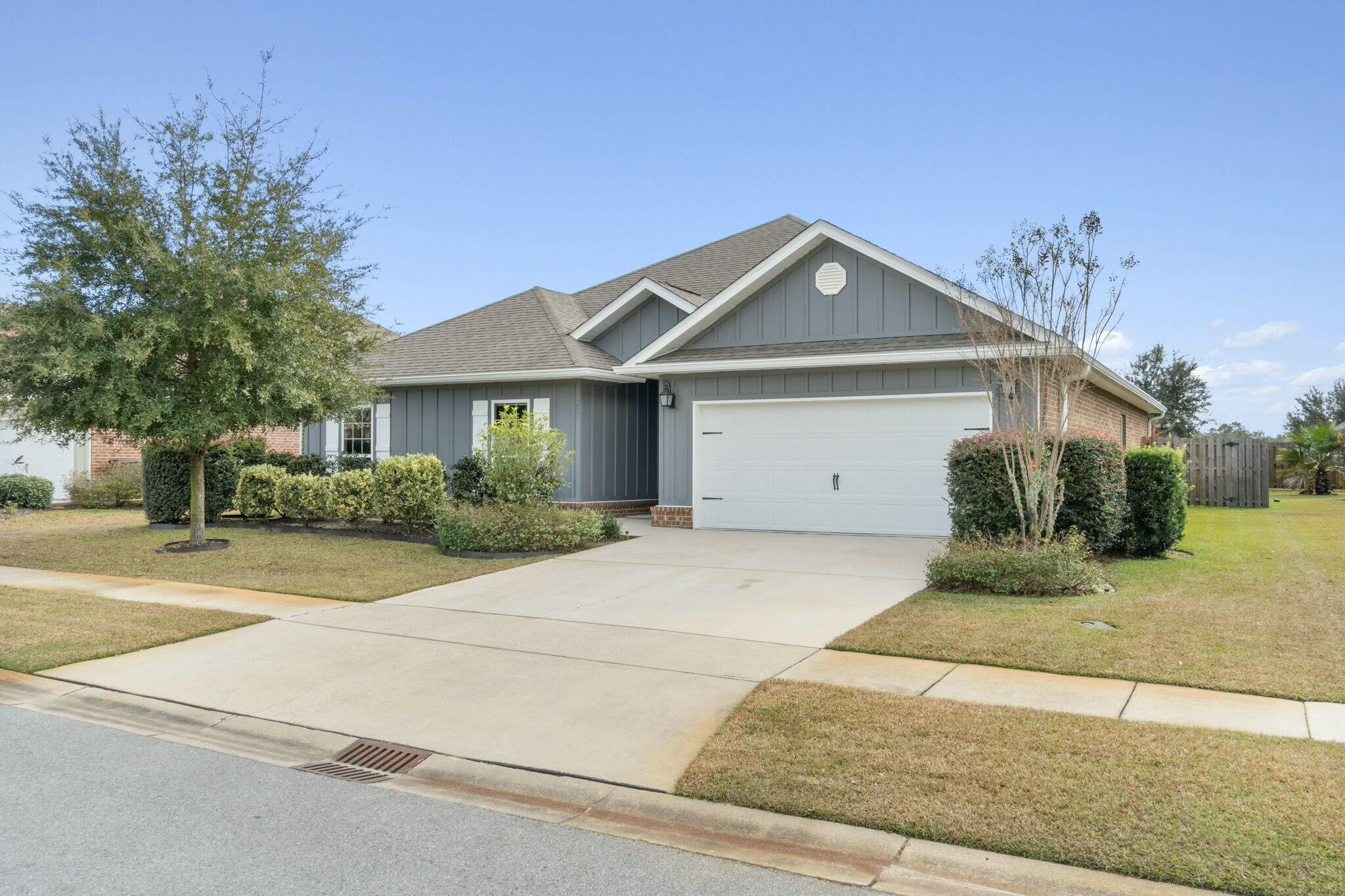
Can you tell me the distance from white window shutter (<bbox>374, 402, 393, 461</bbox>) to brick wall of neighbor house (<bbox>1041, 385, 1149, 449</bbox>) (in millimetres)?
13874

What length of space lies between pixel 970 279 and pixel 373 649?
9.29m

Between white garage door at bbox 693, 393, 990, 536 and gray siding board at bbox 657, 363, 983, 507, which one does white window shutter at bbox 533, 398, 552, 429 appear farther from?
white garage door at bbox 693, 393, 990, 536

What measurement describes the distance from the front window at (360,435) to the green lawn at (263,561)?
436cm

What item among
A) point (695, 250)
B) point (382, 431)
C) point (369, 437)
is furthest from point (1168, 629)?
point (369, 437)

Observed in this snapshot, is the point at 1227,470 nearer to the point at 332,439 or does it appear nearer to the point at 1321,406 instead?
the point at 332,439

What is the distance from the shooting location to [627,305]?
1898 cm

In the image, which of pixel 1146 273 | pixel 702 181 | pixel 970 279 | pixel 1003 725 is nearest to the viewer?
pixel 1003 725

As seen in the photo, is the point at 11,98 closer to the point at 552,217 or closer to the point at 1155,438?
the point at 552,217

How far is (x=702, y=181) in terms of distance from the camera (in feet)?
72.4

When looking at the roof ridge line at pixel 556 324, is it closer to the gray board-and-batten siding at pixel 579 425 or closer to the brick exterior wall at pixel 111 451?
the gray board-and-batten siding at pixel 579 425

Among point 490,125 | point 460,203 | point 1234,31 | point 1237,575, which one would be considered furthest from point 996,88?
point 460,203

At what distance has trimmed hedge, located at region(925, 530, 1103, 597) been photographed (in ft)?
30.5

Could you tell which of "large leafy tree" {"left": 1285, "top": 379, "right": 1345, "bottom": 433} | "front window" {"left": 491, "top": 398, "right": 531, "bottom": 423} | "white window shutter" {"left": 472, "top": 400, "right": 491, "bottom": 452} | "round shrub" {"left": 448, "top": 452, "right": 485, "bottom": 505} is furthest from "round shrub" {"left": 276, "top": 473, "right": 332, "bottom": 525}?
"large leafy tree" {"left": 1285, "top": 379, "right": 1345, "bottom": 433}

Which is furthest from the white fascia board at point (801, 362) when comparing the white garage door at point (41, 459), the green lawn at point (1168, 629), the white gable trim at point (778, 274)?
the white garage door at point (41, 459)
